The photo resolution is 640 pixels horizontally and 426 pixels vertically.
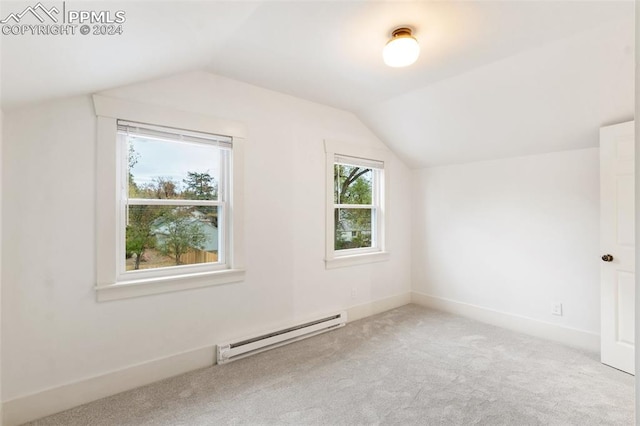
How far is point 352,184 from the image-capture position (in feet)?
12.7

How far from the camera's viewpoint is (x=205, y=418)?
76.2 inches

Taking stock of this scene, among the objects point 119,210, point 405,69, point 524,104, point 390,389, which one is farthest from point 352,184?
point 119,210

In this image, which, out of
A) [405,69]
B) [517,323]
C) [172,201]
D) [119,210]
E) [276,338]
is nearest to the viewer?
[119,210]

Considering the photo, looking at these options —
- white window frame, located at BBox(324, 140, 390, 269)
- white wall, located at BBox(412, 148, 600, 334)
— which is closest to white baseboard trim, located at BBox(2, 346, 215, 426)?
white window frame, located at BBox(324, 140, 390, 269)

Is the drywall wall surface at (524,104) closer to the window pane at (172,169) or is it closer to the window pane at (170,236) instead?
the window pane at (172,169)

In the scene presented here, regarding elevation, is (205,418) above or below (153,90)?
below

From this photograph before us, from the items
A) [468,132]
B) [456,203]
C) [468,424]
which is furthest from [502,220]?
[468,424]

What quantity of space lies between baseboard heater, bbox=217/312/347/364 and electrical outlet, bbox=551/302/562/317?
6.93ft

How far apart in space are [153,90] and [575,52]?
3111 millimetres

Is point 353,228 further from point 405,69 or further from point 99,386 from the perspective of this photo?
point 99,386

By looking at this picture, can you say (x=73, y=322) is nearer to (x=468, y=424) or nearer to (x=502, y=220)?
(x=468, y=424)

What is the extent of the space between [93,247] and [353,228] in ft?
8.65

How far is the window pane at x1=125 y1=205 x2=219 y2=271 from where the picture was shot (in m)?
2.38

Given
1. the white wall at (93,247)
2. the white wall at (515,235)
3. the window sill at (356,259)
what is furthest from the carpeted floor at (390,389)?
→ the window sill at (356,259)
